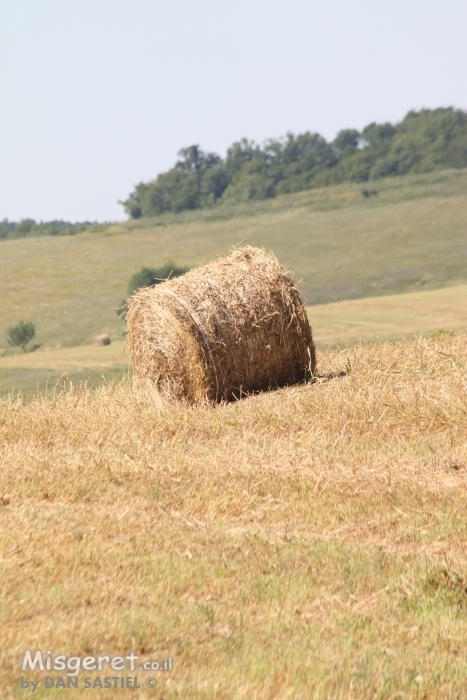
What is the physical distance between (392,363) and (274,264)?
1.66 m

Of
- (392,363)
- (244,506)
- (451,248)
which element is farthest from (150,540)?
(451,248)

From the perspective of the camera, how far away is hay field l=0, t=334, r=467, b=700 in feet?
12.1

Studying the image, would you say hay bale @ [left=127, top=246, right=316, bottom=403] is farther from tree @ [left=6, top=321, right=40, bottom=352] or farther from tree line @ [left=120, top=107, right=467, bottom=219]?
tree line @ [left=120, top=107, right=467, bottom=219]

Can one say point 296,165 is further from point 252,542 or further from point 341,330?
point 252,542

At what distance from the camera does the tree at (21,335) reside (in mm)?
37312

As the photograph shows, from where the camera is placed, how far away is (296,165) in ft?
292

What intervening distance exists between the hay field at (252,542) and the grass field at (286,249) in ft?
97.7

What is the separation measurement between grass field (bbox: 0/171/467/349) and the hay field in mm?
29765

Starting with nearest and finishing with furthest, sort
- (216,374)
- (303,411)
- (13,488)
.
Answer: (13,488), (303,411), (216,374)

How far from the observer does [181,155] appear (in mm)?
89938

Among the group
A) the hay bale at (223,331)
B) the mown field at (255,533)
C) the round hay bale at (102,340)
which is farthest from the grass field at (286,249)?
the mown field at (255,533)

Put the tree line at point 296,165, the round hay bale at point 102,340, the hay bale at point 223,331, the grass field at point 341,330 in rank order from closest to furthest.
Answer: the hay bale at point 223,331 < the grass field at point 341,330 < the round hay bale at point 102,340 < the tree line at point 296,165

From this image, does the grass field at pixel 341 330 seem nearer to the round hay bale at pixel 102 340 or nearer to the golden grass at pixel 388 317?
the golden grass at pixel 388 317

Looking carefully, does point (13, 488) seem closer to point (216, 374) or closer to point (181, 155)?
point (216, 374)
